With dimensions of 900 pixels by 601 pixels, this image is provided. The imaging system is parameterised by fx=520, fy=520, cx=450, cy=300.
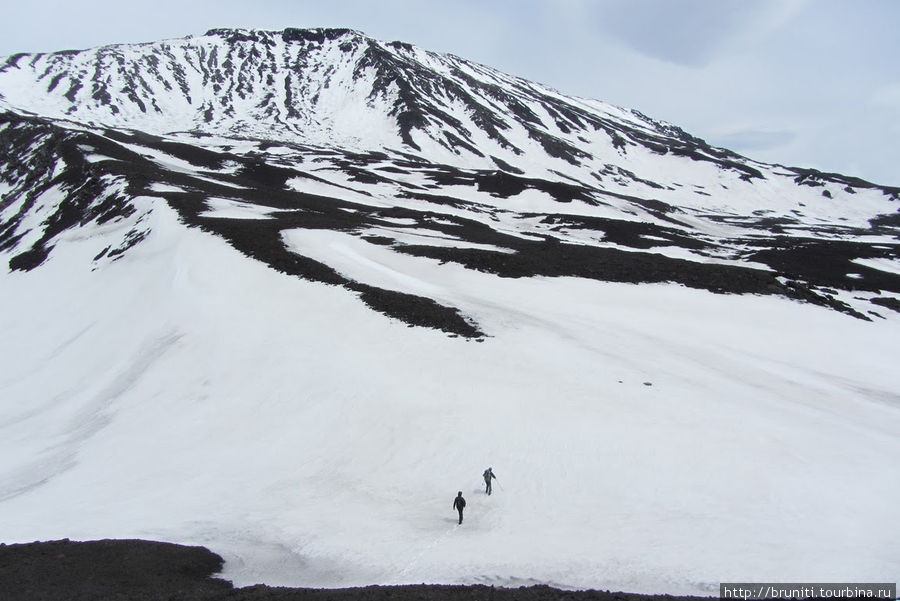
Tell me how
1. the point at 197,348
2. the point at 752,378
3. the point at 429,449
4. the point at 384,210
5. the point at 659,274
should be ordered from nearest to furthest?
1. the point at 429,449
2. the point at 752,378
3. the point at 197,348
4. the point at 659,274
5. the point at 384,210

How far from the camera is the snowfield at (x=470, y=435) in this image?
1358 cm

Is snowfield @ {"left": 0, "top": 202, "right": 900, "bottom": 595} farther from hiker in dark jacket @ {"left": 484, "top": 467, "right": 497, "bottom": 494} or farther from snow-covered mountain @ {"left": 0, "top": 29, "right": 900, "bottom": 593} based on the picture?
hiker in dark jacket @ {"left": 484, "top": 467, "right": 497, "bottom": 494}

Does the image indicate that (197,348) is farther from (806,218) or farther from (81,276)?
(806,218)

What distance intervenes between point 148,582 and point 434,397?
11867mm

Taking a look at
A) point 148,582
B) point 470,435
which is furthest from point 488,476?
point 148,582

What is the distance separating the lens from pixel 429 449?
18.6 metres

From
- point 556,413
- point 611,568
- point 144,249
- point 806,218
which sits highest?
point 806,218

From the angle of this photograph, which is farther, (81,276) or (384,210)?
(384,210)

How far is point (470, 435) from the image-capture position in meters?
19.2

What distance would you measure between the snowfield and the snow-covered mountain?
0.12 metres

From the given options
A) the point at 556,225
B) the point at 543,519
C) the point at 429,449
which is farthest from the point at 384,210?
the point at 543,519

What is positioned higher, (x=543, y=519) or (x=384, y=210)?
(x=384, y=210)

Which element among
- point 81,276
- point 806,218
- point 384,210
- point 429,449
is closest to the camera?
point 429,449

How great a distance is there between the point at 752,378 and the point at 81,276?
1897 inches
